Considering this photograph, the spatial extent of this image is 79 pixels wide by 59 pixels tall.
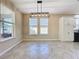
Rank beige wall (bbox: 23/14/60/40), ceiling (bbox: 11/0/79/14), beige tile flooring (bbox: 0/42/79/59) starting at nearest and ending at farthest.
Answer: beige tile flooring (bbox: 0/42/79/59) → ceiling (bbox: 11/0/79/14) → beige wall (bbox: 23/14/60/40)

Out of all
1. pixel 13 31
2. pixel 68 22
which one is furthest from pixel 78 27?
pixel 13 31

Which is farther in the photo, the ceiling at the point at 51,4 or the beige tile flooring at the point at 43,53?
the ceiling at the point at 51,4

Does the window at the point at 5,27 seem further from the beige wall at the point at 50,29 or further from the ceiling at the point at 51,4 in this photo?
the beige wall at the point at 50,29

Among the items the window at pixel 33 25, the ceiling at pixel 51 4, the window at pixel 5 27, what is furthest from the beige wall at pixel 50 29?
the window at pixel 5 27

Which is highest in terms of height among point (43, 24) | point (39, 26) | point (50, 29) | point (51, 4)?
point (51, 4)

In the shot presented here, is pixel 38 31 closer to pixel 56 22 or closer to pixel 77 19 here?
pixel 56 22

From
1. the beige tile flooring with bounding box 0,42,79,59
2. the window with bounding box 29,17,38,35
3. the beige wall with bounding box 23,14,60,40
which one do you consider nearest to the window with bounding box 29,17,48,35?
the window with bounding box 29,17,38,35

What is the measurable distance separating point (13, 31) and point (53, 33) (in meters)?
4.82

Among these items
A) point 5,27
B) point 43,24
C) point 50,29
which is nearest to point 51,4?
point 5,27

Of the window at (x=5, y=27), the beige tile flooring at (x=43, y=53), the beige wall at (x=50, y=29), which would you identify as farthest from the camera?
the beige wall at (x=50, y=29)

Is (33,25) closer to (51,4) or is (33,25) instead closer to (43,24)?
(43,24)

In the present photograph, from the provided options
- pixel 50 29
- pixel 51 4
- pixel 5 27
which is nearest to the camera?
pixel 5 27

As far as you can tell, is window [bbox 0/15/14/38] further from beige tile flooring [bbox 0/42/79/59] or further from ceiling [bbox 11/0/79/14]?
ceiling [bbox 11/0/79/14]

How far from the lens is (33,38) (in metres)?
12.4
